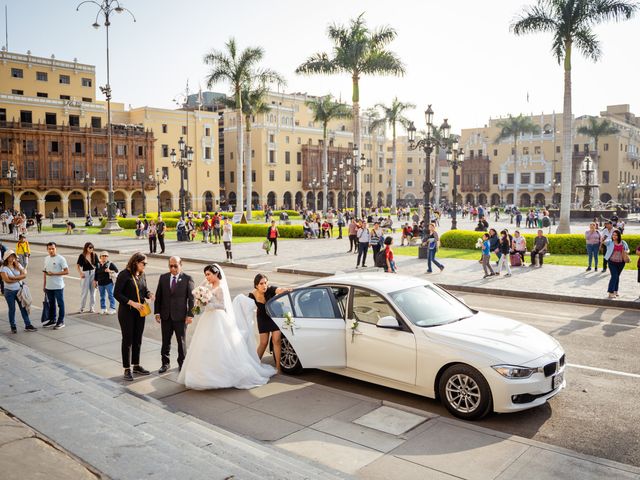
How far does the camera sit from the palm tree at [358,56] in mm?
36562

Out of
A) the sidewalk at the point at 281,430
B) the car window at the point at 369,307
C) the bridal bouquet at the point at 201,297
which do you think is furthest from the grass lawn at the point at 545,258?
the bridal bouquet at the point at 201,297

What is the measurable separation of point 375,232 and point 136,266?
42.0 feet

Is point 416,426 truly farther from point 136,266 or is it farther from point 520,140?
point 520,140

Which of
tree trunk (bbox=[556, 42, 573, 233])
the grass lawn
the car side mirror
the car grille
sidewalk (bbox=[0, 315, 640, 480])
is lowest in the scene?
sidewalk (bbox=[0, 315, 640, 480])

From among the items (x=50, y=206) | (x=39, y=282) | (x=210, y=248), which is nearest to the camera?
(x=39, y=282)

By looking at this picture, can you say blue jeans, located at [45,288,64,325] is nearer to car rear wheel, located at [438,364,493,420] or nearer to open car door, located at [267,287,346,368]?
open car door, located at [267,287,346,368]

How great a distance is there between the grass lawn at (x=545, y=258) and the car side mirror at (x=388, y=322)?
15.5 meters

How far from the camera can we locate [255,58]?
4250 cm

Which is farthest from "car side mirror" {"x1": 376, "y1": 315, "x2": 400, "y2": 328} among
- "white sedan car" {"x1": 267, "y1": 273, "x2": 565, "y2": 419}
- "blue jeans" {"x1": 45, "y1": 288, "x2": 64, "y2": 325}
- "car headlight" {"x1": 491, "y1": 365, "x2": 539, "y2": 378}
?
"blue jeans" {"x1": 45, "y1": 288, "x2": 64, "y2": 325}

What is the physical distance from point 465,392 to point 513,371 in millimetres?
605

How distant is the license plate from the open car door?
2583 millimetres

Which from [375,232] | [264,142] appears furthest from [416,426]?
[264,142]

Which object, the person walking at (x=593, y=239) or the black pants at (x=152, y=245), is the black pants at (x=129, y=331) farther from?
the black pants at (x=152, y=245)

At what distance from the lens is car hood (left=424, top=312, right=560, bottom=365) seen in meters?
6.14
